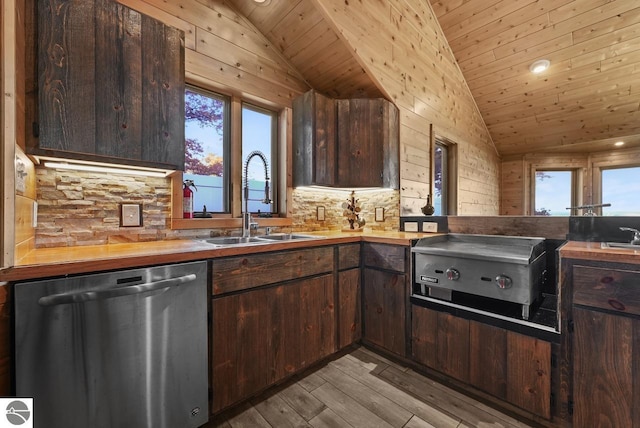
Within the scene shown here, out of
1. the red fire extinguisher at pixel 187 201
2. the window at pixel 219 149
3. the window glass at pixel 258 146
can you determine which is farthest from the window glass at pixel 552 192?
the red fire extinguisher at pixel 187 201

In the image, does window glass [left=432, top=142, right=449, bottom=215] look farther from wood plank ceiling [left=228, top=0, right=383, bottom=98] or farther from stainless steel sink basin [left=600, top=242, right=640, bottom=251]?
stainless steel sink basin [left=600, top=242, right=640, bottom=251]

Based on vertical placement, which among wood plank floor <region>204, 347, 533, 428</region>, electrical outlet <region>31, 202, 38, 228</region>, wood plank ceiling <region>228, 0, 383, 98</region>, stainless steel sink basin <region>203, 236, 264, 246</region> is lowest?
wood plank floor <region>204, 347, 533, 428</region>

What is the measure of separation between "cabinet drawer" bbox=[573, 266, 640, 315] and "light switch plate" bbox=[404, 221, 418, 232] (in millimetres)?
1314

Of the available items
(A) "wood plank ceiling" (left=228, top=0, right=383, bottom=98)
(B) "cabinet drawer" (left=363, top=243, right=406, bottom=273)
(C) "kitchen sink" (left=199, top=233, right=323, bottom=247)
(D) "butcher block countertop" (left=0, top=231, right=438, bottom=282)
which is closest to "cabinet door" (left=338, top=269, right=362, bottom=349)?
(B) "cabinet drawer" (left=363, top=243, right=406, bottom=273)

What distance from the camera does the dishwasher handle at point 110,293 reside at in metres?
0.95

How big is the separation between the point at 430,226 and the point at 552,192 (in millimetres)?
3401

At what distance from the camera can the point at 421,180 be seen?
304cm

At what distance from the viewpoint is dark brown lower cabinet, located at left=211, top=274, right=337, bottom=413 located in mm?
1411

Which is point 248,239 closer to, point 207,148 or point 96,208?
point 207,148

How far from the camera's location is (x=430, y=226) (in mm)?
2402

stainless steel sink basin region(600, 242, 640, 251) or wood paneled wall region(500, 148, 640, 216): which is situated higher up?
wood paneled wall region(500, 148, 640, 216)

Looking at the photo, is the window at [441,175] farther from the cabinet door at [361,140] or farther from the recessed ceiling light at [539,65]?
the cabinet door at [361,140]

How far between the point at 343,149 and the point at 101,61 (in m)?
1.79

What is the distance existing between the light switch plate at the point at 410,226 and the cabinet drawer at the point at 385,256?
0.68 metres
